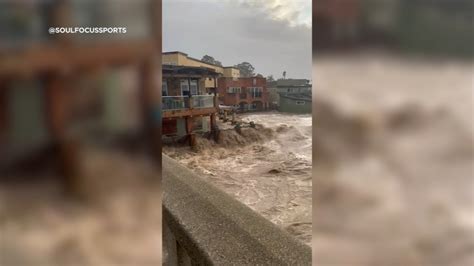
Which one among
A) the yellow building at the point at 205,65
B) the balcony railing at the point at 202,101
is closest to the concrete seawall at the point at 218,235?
the yellow building at the point at 205,65

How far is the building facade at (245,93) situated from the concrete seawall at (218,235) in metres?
0.49

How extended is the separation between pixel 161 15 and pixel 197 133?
1292 mm

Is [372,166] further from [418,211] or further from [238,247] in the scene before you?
[238,247]

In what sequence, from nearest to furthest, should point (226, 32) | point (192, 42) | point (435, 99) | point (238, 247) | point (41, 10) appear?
point (435, 99)
point (41, 10)
point (238, 247)
point (192, 42)
point (226, 32)

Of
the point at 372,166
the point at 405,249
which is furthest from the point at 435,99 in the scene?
the point at 405,249

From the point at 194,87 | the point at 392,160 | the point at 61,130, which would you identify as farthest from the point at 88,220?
the point at 194,87

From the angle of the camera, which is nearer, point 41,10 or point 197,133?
point 41,10

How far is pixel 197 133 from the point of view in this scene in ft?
6.32

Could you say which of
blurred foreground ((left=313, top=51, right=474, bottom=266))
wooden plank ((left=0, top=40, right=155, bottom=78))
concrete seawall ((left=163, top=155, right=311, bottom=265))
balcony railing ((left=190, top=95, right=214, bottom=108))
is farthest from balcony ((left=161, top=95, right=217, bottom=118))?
blurred foreground ((left=313, top=51, right=474, bottom=266))

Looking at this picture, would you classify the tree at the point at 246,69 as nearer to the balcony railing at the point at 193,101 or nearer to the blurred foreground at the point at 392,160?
the balcony railing at the point at 193,101

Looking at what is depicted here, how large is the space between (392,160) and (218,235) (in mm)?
465

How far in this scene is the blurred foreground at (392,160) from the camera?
21.3 inches

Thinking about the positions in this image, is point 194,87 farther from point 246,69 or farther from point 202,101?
point 246,69

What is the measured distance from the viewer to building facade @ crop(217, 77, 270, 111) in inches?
53.5
